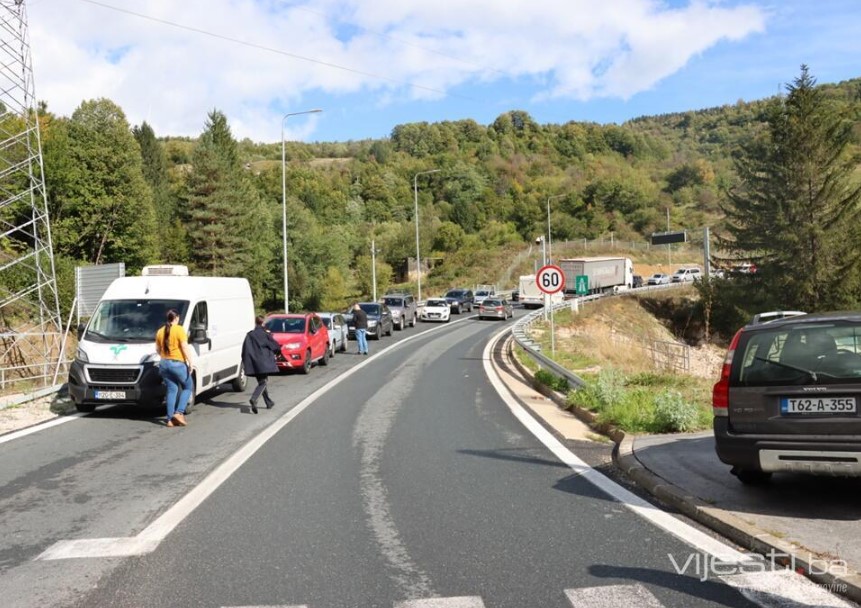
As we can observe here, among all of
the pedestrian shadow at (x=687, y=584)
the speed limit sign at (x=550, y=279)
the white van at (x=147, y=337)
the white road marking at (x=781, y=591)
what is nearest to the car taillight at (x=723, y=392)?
the white road marking at (x=781, y=591)

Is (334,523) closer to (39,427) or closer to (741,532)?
(741,532)

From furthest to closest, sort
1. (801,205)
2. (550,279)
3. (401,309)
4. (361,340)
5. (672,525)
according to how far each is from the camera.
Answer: (801,205) < (401,309) < (361,340) < (550,279) < (672,525)

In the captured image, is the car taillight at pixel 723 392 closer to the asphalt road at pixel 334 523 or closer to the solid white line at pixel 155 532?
the asphalt road at pixel 334 523

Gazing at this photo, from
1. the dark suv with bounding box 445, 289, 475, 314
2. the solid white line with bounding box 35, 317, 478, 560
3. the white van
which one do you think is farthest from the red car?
the dark suv with bounding box 445, 289, 475, 314

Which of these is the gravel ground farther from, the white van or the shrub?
the shrub

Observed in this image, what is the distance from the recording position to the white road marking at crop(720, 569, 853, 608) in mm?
4320

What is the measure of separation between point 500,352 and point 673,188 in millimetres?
132917

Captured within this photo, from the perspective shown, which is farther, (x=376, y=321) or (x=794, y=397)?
(x=376, y=321)

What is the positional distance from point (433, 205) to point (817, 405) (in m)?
124

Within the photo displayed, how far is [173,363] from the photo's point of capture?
11898mm

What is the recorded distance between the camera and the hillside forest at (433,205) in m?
50.9

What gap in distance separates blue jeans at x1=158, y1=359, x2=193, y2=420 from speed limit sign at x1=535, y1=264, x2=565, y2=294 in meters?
11.2

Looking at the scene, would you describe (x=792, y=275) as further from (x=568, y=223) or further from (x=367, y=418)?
(x=568, y=223)

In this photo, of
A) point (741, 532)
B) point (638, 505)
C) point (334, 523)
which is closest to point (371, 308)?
point (638, 505)
